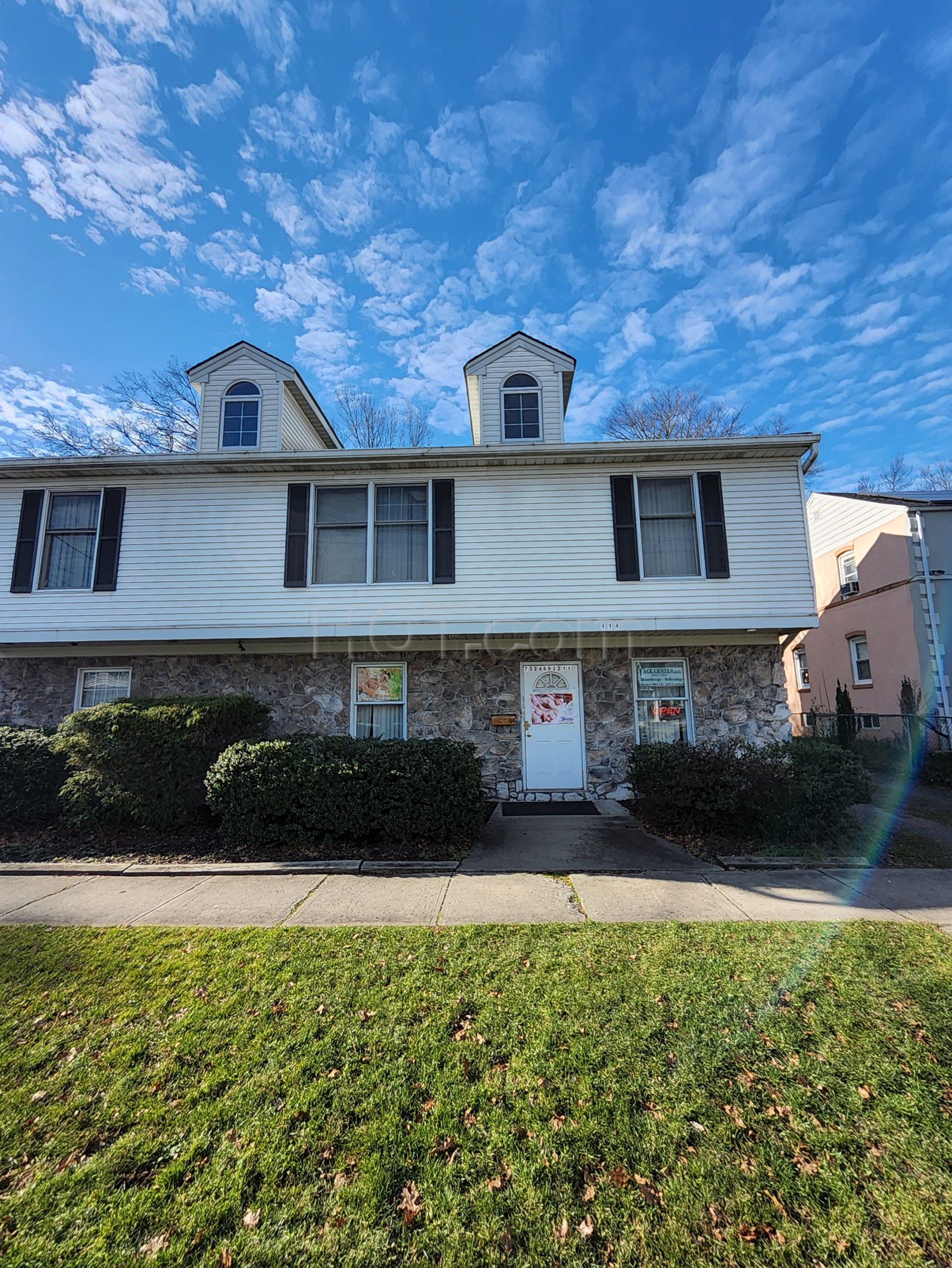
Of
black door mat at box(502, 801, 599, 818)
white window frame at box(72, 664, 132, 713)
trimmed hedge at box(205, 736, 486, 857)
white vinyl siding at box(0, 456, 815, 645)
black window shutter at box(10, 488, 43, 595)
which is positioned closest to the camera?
trimmed hedge at box(205, 736, 486, 857)

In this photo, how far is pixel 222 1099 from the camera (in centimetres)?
264

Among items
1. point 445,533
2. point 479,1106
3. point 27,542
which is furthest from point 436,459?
point 479,1106

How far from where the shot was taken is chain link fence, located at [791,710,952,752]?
40.7ft

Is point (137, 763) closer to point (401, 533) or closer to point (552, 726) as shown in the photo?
point (401, 533)

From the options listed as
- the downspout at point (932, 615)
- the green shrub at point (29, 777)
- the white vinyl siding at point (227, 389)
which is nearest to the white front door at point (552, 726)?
the white vinyl siding at point (227, 389)

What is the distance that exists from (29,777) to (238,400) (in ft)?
23.0

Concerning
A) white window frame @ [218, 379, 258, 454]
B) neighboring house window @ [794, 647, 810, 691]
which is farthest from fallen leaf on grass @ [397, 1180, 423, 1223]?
neighboring house window @ [794, 647, 810, 691]

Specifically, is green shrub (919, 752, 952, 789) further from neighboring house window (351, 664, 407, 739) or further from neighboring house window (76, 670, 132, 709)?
neighboring house window (76, 670, 132, 709)

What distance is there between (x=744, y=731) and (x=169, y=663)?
987cm

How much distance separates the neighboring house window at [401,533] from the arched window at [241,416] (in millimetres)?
2945

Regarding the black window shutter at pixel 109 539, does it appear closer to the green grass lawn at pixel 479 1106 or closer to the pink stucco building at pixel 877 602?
the green grass lawn at pixel 479 1106

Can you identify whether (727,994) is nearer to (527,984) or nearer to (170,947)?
(527,984)

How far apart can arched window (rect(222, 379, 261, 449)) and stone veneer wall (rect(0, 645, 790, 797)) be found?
3932mm

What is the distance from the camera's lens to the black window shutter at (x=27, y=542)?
9203 millimetres
